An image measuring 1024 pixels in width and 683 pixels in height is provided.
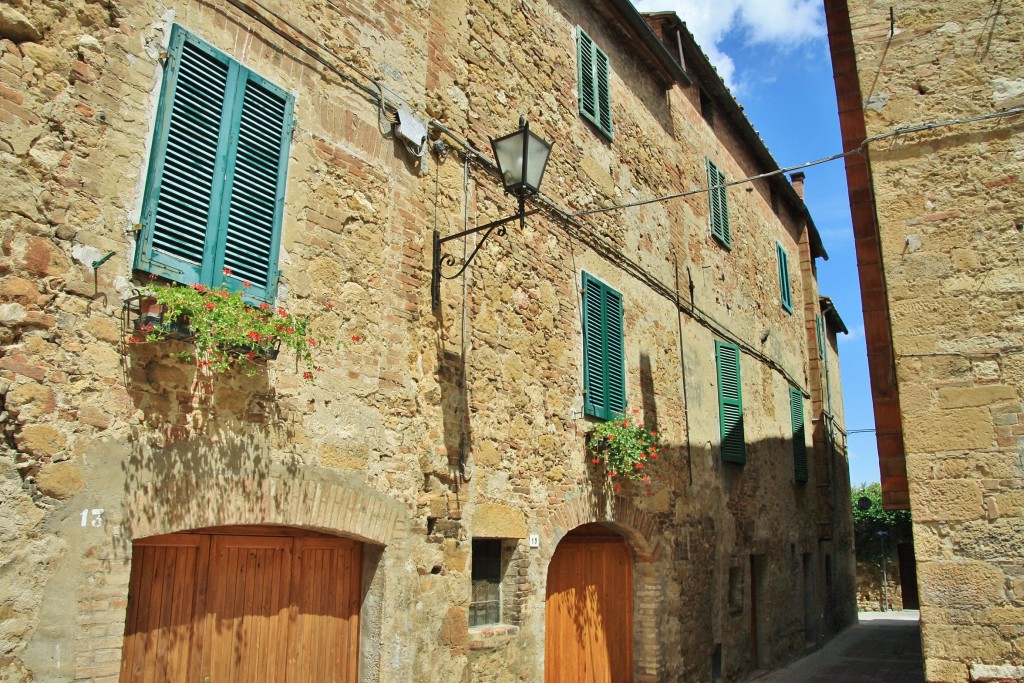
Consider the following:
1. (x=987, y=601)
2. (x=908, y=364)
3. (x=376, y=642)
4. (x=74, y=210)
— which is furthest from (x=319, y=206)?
(x=987, y=601)

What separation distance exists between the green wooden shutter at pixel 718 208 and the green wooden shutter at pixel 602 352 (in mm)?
4191

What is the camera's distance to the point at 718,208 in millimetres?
12773

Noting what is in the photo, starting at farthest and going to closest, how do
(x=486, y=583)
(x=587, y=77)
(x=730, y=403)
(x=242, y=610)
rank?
(x=730, y=403) < (x=587, y=77) < (x=486, y=583) < (x=242, y=610)

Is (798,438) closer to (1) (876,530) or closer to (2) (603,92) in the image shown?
(2) (603,92)

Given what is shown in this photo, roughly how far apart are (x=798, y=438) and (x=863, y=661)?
159 inches

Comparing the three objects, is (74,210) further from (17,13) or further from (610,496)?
(610,496)

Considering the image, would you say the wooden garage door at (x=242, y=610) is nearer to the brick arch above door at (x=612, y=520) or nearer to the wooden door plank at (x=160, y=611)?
the wooden door plank at (x=160, y=611)

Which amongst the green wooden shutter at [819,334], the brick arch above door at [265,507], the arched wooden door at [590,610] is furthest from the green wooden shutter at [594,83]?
the green wooden shutter at [819,334]

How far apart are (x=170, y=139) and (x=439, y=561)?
343cm

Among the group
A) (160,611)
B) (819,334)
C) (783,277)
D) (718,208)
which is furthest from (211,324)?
(819,334)

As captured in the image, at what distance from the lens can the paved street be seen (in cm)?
1200

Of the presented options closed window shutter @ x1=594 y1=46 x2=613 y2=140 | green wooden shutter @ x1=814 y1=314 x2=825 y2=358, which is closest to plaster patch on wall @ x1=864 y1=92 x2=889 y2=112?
closed window shutter @ x1=594 y1=46 x2=613 y2=140

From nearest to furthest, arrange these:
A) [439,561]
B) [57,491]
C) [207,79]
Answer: [57,491], [207,79], [439,561]

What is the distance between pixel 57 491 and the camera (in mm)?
3734
